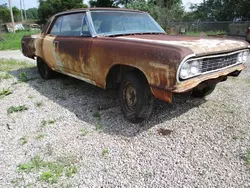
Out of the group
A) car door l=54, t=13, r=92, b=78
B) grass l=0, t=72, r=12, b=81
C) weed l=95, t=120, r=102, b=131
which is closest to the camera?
weed l=95, t=120, r=102, b=131

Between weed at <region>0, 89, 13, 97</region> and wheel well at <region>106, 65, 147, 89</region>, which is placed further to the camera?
weed at <region>0, 89, 13, 97</region>

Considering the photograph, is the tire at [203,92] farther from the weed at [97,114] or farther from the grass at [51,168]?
the grass at [51,168]

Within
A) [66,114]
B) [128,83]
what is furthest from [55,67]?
[128,83]

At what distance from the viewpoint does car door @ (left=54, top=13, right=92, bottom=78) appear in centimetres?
389

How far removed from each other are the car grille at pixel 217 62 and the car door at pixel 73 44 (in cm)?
182

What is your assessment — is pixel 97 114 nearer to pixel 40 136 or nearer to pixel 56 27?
pixel 40 136

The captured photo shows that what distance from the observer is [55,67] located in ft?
16.5

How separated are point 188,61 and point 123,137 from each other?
1268 millimetres

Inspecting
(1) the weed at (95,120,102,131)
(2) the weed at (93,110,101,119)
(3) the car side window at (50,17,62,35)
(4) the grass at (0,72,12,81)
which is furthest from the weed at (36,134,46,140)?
(4) the grass at (0,72,12,81)

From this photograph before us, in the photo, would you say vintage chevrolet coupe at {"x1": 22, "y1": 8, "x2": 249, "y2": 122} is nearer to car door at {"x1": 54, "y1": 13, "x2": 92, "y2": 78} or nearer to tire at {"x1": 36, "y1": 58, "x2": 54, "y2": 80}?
car door at {"x1": 54, "y1": 13, "x2": 92, "y2": 78}

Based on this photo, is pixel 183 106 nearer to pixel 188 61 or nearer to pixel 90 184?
pixel 188 61

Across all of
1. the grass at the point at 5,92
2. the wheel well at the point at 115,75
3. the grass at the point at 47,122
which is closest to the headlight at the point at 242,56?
the wheel well at the point at 115,75

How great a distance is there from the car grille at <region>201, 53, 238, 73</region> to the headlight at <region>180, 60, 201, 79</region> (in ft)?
0.37

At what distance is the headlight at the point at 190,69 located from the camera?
2578mm
